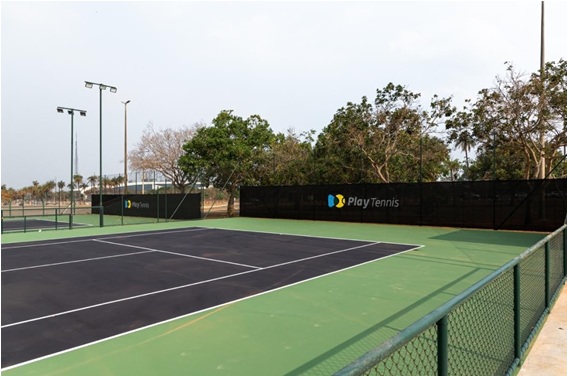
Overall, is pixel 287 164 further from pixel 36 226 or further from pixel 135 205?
pixel 36 226

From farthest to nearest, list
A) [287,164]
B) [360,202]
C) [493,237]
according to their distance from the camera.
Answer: [287,164] → [360,202] → [493,237]

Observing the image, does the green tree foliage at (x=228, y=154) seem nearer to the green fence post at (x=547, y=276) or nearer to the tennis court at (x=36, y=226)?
the tennis court at (x=36, y=226)

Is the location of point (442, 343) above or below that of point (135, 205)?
above

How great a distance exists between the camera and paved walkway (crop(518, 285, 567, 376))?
3789 mm

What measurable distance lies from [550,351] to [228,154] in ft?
84.9

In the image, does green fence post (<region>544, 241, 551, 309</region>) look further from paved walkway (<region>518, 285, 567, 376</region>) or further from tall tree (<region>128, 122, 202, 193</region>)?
tall tree (<region>128, 122, 202, 193</region>)

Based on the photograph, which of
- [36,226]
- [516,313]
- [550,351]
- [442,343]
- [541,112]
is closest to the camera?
[442,343]

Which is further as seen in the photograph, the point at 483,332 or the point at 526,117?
the point at 526,117

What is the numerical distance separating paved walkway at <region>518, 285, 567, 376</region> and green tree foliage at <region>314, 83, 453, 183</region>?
1812 centimetres

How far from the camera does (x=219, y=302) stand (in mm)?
6531

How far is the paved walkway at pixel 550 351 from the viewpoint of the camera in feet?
12.4

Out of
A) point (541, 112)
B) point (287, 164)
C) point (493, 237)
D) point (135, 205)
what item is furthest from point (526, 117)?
point (135, 205)

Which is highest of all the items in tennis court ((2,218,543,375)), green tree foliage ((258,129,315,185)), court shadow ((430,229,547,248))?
green tree foliage ((258,129,315,185))

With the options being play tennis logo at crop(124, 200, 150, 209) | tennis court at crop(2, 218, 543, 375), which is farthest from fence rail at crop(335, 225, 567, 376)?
play tennis logo at crop(124, 200, 150, 209)
